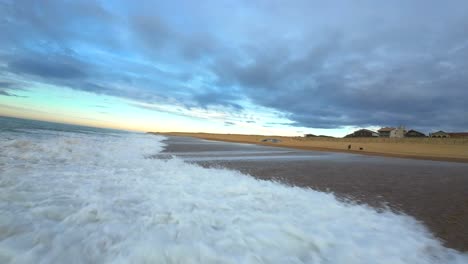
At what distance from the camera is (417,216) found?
432 centimetres

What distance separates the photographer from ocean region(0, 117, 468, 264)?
8.57 feet

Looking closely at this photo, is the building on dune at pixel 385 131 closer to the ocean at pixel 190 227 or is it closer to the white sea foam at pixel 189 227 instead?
the ocean at pixel 190 227

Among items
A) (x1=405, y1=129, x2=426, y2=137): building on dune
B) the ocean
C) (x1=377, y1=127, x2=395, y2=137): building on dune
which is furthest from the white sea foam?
(x1=377, y1=127, x2=395, y2=137): building on dune

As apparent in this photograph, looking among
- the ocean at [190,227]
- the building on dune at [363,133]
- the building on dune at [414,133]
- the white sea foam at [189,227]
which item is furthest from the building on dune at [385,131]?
the white sea foam at [189,227]

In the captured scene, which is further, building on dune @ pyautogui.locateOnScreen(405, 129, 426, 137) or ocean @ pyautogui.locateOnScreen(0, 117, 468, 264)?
building on dune @ pyautogui.locateOnScreen(405, 129, 426, 137)

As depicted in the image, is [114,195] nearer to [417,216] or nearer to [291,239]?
[291,239]

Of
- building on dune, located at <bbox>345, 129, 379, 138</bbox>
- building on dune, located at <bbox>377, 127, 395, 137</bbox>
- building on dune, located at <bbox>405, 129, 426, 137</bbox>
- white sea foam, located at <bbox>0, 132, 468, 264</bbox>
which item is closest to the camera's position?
white sea foam, located at <bbox>0, 132, 468, 264</bbox>

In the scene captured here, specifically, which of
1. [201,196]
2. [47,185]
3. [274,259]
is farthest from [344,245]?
[47,185]

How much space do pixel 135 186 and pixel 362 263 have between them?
15.5 feet

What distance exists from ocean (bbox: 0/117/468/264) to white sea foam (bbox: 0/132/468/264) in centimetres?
1

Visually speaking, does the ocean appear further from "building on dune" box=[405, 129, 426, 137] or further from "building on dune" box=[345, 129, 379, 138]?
"building on dune" box=[405, 129, 426, 137]

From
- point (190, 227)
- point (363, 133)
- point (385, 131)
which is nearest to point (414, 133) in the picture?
point (385, 131)

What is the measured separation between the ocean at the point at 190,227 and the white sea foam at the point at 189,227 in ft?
0.04

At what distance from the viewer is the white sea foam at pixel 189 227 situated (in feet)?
8.56
